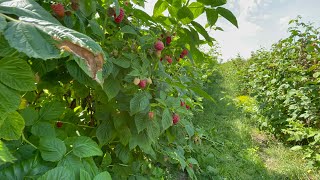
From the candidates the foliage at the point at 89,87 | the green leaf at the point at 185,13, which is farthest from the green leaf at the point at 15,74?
the green leaf at the point at 185,13

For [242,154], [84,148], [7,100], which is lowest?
[242,154]

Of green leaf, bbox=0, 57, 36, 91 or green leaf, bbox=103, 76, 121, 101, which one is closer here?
green leaf, bbox=0, 57, 36, 91

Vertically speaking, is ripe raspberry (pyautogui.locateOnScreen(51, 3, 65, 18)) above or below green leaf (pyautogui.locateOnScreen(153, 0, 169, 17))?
below

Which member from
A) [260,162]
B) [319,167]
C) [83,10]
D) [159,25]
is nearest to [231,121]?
[260,162]

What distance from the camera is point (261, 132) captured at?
508 cm

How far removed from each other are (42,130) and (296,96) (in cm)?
432

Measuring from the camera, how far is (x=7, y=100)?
1.77 ft

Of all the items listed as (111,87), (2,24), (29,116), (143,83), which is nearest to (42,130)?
(29,116)

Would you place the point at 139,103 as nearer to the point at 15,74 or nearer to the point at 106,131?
the point at 106,131

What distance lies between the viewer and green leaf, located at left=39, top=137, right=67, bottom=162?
0.71 metres

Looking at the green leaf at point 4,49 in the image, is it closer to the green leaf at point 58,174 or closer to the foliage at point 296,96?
the green leaf at point 58,174

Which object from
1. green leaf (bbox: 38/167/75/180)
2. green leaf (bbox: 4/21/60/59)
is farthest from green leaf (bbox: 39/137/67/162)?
green leaf (bbox: 4/21/60/59)

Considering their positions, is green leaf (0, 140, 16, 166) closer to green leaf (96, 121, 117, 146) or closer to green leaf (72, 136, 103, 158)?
green leaf (72, 136, 103, 158)

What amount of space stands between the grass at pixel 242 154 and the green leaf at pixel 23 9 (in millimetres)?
2369
